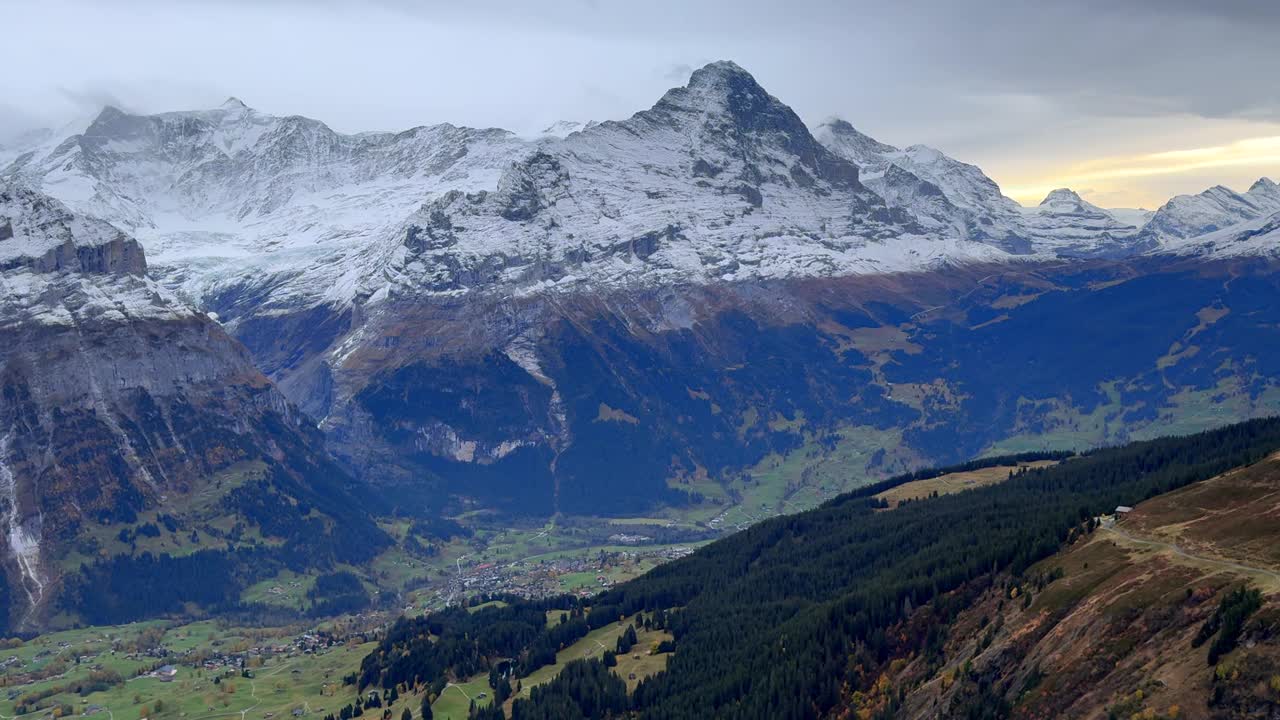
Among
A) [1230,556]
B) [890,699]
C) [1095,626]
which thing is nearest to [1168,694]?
[1095,626]

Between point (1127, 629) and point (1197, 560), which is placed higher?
point (1197, 560)

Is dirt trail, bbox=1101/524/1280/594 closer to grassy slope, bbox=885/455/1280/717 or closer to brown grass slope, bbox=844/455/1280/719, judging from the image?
grassy slope, bbox=885/455/1280/717

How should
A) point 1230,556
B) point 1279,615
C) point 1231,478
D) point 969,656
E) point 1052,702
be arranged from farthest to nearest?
point 1231,478 → point 969,656 → point 1230,556 → point 1052,702 → point 1279,615

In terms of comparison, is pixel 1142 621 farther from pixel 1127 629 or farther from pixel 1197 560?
pixel 1197 560

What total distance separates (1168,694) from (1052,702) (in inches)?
572

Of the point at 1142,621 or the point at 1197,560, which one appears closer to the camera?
the point at 1142,621

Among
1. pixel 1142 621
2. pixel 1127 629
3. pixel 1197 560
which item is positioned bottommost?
pixel 1127 629

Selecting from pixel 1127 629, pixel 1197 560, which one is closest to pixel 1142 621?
pixel 1127 629

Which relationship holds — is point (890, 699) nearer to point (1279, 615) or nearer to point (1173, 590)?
point (1173, 590)

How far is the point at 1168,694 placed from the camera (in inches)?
5148

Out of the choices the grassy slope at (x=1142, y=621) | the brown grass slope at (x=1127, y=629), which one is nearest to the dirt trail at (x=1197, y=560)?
the grassy slope at (x=1142, y=621)

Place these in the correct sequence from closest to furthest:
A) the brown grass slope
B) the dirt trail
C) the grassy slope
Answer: the brown grass slope, the grassy slope, the dirt trail

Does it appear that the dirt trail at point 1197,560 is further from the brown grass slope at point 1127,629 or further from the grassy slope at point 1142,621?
the brown grass slope at point 1127,629

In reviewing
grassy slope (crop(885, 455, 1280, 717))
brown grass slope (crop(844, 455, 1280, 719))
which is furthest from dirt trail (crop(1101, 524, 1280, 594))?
brown grass slope (crop(844, 455, 1280, 719))
